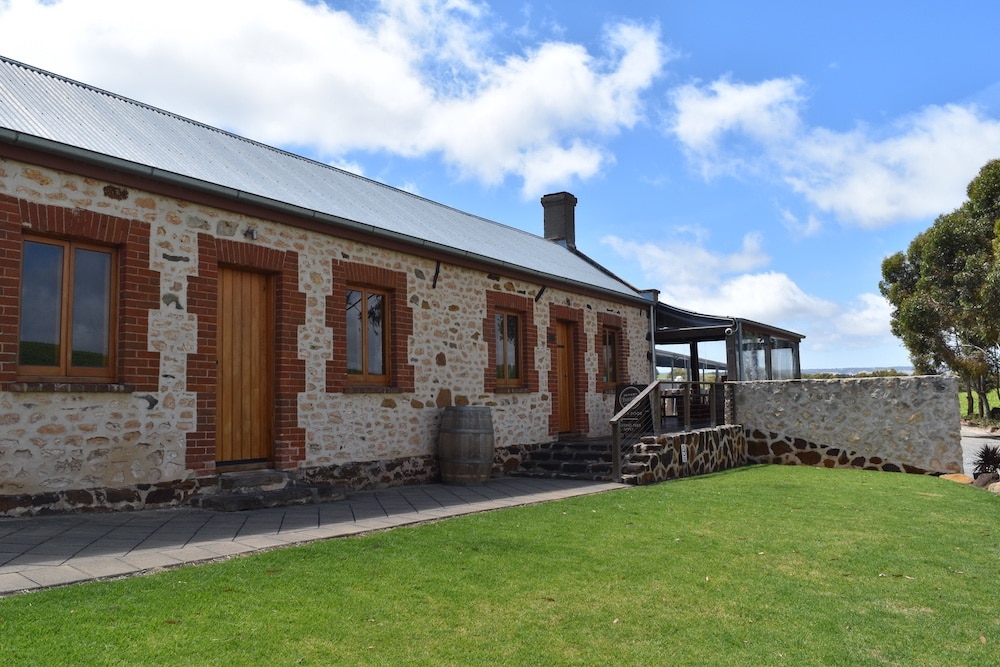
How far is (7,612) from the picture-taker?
344 cm

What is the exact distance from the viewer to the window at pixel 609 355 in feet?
45.4

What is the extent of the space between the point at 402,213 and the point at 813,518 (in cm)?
699

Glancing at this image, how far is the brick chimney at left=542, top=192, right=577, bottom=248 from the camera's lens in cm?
1688

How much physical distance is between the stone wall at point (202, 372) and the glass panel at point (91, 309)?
208 mm

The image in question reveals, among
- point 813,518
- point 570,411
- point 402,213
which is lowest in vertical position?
point 813,518

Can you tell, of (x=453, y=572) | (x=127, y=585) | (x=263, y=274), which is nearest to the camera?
(x=127, y=585)

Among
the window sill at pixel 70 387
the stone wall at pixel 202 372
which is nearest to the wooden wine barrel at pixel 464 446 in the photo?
the stone wall at pixel 202 372

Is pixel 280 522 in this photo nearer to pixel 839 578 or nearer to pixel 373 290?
pixel 373 290

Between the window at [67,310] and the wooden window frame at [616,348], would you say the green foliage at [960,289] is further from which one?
the window at [67,310]

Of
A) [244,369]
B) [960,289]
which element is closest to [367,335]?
[244,369]

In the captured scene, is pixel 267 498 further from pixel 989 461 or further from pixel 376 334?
pixel 989 461

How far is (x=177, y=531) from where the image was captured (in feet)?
18.6

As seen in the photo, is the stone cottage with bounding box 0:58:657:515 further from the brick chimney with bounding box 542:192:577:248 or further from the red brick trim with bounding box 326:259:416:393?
the brick chimney with bounding box 542:192:577:248

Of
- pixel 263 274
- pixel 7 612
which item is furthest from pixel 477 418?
pixel 7 612
